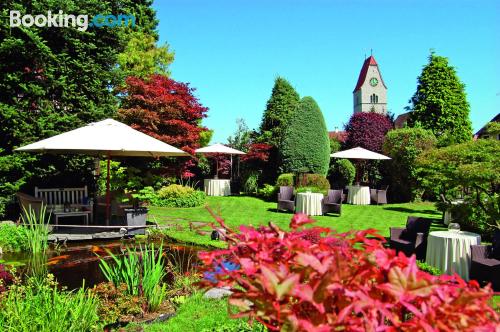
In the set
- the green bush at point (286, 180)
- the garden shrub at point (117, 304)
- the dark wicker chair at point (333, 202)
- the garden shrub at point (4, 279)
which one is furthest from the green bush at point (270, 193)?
the garden shrub at point (4, 279)

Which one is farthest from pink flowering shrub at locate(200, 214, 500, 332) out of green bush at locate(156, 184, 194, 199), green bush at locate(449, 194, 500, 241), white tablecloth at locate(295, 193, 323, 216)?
green bush at locate(156, 184, 194, 199)

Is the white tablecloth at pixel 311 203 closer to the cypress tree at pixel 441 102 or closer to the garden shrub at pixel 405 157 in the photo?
the garden shrub at pixel 405 157

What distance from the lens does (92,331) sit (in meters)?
3.67

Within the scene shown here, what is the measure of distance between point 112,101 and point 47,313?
980cm

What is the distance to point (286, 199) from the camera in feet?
47.7

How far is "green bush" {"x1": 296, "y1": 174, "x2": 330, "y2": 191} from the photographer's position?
16.8 m

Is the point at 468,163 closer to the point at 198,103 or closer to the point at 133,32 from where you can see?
the point at 198,103

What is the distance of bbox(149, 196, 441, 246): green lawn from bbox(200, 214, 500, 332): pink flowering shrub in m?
7.15

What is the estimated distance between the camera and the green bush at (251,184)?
19641 mm

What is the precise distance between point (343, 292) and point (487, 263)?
552 centimetres

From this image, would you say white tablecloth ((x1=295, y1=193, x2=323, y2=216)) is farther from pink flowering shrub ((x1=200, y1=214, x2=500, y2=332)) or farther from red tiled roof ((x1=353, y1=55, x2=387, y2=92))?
red tiled roof ((x1=353, y1=55, x2=387, y2=92))

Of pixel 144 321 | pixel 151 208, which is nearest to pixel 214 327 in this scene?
pixel 144 321

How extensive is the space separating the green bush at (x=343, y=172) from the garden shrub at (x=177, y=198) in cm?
804

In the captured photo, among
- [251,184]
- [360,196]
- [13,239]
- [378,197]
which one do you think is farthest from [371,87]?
[13,239]
